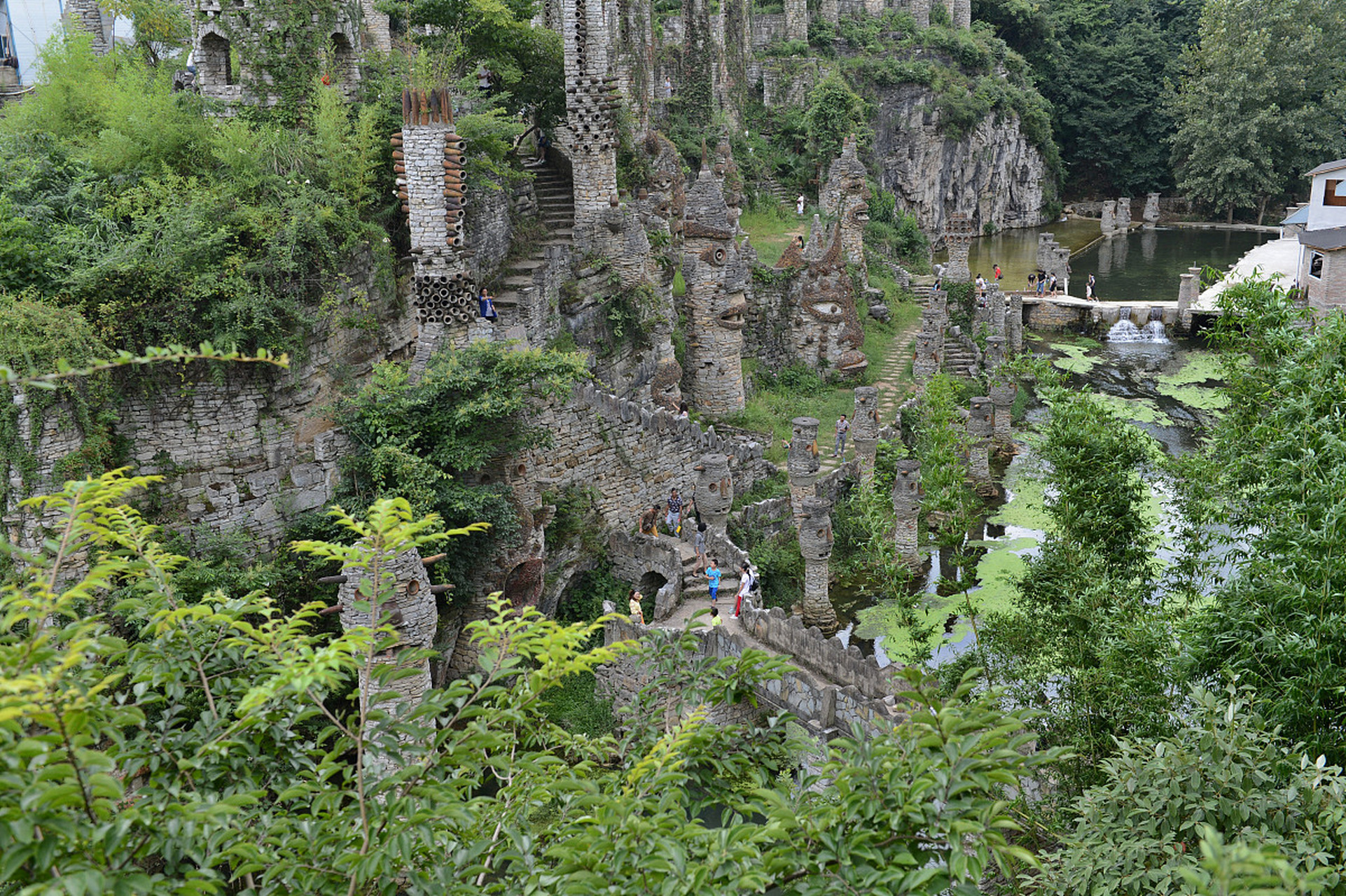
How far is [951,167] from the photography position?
58.6 meters

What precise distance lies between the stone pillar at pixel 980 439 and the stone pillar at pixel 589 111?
1209cm

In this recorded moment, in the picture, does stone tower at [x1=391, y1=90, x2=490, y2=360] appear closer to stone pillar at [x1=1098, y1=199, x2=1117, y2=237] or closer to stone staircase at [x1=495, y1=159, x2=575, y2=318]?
stone staircase at [x1=495, y1=159, x2=575, y2=318]

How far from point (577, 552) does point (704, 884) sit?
42.3ft

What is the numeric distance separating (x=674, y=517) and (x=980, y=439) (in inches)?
484

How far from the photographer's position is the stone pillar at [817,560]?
1975 cm

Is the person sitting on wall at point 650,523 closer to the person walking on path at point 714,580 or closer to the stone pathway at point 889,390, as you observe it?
the person walking on path at point 714,580

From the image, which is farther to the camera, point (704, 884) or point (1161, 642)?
point (1161, 642)

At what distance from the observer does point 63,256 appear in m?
13.7

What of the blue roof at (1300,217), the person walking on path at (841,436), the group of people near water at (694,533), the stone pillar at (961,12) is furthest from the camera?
the stone pillar at (961,12)

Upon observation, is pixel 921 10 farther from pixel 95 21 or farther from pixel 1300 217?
pixel 95 21

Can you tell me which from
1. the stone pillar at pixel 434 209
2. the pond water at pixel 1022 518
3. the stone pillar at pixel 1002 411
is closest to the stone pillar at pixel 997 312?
the pond water at pixel 1022 518

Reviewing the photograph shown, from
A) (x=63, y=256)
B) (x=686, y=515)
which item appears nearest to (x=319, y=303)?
(x=63, y=256)

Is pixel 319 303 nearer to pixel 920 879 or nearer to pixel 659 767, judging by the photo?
pixel 659 767

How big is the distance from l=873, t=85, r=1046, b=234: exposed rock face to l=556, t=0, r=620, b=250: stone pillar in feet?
113
